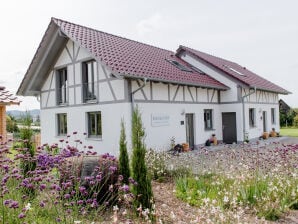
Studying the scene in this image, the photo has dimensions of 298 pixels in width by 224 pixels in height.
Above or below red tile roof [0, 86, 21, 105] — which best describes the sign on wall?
below

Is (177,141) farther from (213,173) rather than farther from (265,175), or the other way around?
(265,175)

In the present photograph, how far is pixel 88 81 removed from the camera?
13.4 metres

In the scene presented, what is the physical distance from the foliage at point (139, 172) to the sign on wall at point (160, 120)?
696 cm

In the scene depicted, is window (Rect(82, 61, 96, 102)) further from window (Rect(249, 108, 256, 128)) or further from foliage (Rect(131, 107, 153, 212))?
window (Rect(249, 108, 256, 128))

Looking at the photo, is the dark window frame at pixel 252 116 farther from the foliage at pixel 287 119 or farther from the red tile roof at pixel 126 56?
the foliage at pixel 287 119

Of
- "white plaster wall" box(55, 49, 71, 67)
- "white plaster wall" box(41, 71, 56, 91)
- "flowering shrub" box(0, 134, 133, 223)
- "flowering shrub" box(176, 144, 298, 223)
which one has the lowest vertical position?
"flowering shrub" box(176, 144, 298, 223)

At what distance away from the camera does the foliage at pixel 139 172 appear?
489 cm

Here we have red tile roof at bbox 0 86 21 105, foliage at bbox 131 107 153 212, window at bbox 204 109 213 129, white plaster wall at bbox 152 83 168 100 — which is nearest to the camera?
foliage at bbox 131 107 153 212

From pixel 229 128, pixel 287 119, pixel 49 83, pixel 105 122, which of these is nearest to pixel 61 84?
pixel 49 83

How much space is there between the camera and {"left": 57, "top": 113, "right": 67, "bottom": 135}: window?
587 inches

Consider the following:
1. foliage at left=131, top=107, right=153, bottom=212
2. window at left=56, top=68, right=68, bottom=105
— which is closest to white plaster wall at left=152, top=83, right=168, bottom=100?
window at left=56, top=68, right=68, bottom=105

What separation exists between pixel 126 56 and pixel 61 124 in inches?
206

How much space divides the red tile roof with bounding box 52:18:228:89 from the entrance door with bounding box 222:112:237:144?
183 cm

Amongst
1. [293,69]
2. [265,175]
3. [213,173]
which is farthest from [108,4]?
[293,69]
